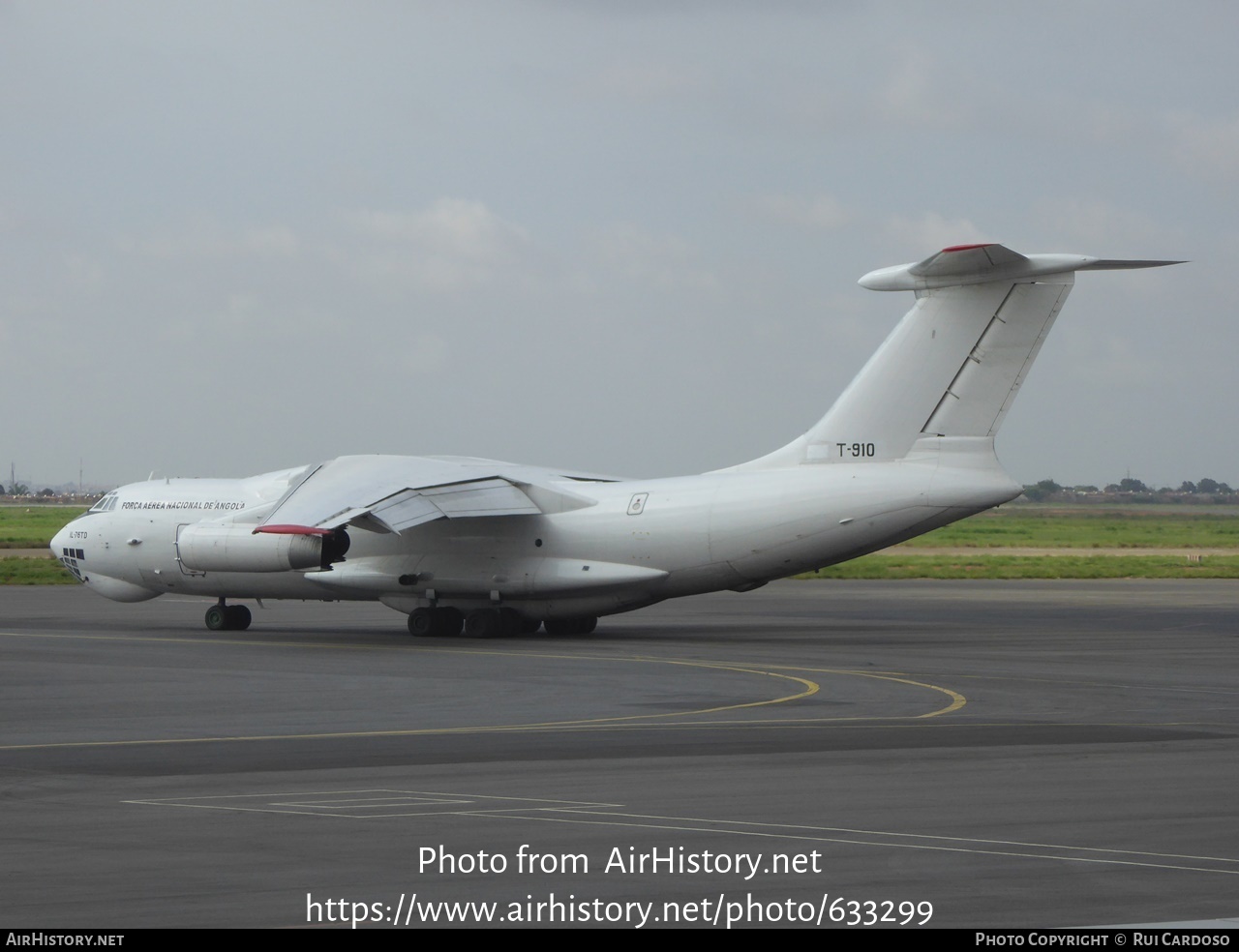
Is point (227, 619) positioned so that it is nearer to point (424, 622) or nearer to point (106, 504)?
point (106, 504)

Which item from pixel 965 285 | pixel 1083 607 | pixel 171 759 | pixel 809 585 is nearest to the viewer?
pixel 171 759

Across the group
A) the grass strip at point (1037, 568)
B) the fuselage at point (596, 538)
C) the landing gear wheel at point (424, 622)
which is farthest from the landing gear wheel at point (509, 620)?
the grass strip at point (1037, 568)

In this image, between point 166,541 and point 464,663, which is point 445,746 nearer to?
point 464,663

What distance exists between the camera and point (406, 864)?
9688mm

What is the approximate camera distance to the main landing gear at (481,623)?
32.1 m

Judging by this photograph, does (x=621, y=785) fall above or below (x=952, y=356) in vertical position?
below

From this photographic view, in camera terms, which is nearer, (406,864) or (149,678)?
(406,864)

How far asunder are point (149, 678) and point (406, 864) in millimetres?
14393

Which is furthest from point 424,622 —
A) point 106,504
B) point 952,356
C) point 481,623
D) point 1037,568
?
point 1037,568

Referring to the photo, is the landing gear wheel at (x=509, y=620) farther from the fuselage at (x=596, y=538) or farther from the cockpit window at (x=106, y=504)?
the cockpit window at (x=106, y=504)

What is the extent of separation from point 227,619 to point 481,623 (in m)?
6.35

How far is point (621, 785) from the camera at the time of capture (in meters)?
13.0

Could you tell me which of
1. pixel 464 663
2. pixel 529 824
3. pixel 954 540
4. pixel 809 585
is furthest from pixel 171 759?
pixel 954 540

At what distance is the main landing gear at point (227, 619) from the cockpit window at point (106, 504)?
3.67 meters
